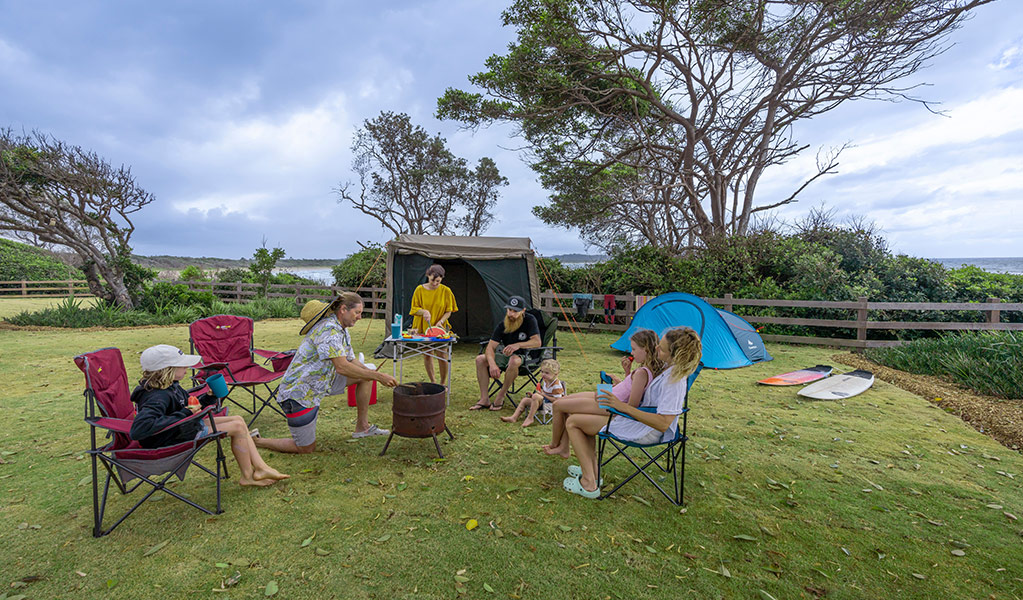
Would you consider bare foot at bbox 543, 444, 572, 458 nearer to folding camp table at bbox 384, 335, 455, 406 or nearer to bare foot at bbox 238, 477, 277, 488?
folding camp table at bbox 384, 335, 455, 406

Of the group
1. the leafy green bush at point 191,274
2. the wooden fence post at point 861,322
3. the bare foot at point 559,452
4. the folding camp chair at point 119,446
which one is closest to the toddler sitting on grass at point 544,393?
the bare foot at point 559,452

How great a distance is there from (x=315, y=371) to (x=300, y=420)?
377mm

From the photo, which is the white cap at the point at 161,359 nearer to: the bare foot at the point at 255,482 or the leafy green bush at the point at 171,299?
the bare foot at the point at 255,482

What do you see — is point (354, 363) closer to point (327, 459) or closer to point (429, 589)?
point (327, 459)

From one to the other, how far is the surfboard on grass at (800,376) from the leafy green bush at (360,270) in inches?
427

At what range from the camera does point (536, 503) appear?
9.51 ft

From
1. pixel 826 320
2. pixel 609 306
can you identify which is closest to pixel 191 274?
pixel 609 306

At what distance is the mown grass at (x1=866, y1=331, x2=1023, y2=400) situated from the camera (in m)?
5.17

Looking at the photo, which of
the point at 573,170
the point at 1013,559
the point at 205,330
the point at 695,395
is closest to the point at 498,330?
the point at 695,395

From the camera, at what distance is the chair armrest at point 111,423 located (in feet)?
8.10

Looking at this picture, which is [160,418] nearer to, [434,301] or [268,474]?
[268,474]

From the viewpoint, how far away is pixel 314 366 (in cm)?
349

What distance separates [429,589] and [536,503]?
935 millimetres

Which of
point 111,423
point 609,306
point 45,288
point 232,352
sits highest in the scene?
point 45,288
